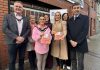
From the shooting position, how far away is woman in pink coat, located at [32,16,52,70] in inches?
278

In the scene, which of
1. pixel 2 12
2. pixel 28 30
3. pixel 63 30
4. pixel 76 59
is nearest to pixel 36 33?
pixel 28 30

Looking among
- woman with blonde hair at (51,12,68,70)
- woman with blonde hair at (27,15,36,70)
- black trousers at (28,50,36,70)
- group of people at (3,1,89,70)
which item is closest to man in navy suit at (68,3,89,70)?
group of people at (3,1,89,70)

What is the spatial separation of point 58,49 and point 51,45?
219 millimetres

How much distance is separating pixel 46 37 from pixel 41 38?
0.13 metres

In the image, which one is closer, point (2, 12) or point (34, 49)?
point (34, 49)

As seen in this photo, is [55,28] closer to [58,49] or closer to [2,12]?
[58,49]

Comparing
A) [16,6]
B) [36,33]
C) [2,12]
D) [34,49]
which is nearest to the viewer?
[16,6]

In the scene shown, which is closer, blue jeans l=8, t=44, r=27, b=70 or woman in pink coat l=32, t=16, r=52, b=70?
blue jeans l=8, t=44, r=27, b=70

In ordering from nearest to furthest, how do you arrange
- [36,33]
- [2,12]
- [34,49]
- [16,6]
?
[16,6], [36,33], [34,49], [2,12]

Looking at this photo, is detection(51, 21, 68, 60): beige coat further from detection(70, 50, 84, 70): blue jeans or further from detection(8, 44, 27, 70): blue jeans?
detection(8, 44, 27, 70): blue jeans

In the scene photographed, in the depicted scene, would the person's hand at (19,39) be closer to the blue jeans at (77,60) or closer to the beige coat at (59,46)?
the beige coat at (59,46)

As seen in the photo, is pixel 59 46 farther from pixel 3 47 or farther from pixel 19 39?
pixel 3 47

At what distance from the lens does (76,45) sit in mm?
6785

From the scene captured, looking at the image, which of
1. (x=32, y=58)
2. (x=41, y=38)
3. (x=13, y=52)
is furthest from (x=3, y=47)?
(x=41, y=38)
